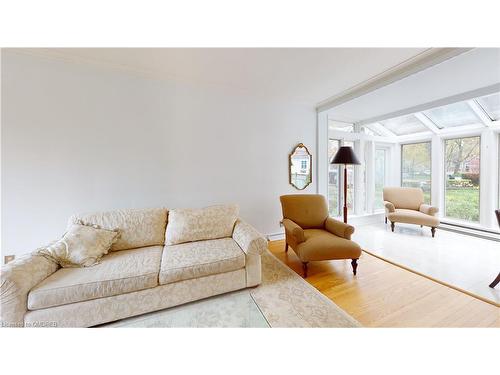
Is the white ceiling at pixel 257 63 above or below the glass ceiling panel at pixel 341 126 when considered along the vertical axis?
above

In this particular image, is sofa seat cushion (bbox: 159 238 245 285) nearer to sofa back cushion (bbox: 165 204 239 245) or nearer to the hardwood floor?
sofa back cushion (bbox: 165 204 239 245)

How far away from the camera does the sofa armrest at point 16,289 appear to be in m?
1.13

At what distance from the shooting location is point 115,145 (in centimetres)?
214

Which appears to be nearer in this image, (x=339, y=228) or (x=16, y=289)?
(x=16, y=289)

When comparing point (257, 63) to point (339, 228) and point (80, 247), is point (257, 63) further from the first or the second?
point (80, 247)

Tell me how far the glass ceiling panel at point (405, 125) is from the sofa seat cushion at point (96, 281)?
5.13 meters

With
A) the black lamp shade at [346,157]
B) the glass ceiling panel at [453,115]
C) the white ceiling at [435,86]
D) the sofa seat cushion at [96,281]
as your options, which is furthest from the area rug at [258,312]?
the glass ceiling panel at [453,115]

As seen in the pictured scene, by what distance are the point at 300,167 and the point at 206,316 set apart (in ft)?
8.59

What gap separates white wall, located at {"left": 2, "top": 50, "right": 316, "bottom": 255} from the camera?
1.85 meters

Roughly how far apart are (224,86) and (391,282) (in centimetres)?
318

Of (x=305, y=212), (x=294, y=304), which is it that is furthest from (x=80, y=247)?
(x=305, y=212)

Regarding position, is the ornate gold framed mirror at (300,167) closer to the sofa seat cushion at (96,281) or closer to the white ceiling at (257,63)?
the white ceiling at (257,63)
